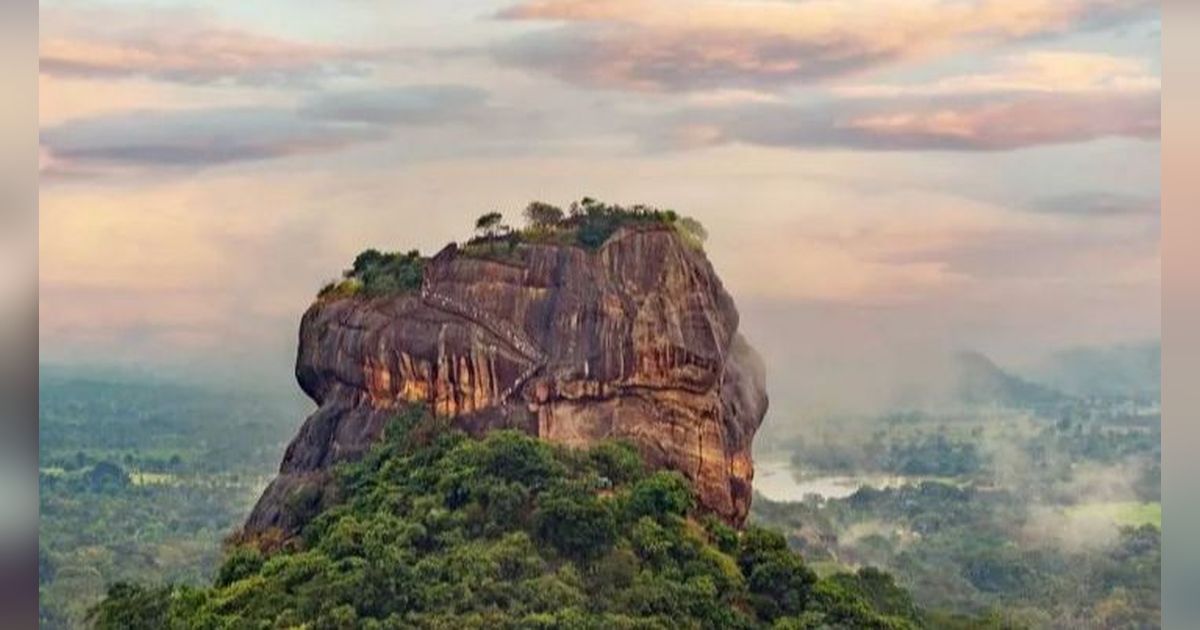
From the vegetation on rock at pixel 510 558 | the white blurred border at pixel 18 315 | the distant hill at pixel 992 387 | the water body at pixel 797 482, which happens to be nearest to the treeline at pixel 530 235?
the vegetation on rock at pixel 510 558

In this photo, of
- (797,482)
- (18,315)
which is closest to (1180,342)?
(797,482)

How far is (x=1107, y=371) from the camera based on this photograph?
9.59 m

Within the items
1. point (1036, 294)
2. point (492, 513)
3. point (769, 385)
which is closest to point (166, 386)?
point (492, 513)

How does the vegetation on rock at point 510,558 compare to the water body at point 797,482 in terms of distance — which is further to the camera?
the water body at point 797,482

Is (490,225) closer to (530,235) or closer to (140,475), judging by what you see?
(530,235)

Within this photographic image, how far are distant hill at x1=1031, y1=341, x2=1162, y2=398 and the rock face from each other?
42.0 inches

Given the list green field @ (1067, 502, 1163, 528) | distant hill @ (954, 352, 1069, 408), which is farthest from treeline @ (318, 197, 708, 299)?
green field @ (1067, 502, 1163, 528)

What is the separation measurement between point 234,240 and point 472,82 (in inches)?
36.6

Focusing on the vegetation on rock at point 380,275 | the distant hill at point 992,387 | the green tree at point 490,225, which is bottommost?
the distant hill at point 992,387

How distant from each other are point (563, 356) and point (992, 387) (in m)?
1.40

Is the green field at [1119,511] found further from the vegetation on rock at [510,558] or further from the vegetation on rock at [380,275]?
the vegetation on rock at [380,275]

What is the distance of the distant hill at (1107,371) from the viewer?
31.3ft

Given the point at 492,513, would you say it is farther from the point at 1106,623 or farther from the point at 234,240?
the point at 1106,623

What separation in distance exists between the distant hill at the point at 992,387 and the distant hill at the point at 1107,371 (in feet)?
0.18
